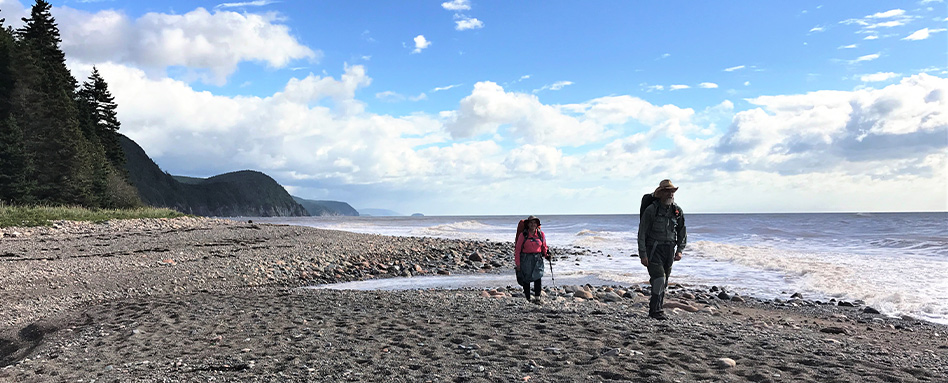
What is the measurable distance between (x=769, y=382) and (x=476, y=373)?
261cm

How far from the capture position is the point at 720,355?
5566 millimetres

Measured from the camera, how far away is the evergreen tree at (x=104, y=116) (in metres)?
50.2

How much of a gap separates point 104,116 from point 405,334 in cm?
5831

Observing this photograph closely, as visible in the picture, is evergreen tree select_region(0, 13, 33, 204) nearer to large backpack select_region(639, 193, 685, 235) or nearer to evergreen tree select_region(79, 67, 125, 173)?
evergreen tree select_region(79, 67, 125, 173)

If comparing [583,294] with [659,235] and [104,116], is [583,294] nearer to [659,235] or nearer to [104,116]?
[659,235]

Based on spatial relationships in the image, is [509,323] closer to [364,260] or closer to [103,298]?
[103,298]

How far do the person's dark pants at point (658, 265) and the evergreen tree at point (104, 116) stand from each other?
180 feet

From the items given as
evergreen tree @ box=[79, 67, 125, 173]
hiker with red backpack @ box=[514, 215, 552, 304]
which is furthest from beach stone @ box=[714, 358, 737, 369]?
evergreen tree @ box=[79, 67, 125, 173]

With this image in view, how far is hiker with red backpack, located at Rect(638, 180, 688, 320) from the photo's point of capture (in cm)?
790

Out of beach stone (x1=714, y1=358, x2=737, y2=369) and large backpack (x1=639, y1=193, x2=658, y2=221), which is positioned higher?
large backpack (x1=639, y1=193, x2=658, y2=221)

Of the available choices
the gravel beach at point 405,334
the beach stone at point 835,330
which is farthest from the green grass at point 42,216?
the beach stone at point 835,330

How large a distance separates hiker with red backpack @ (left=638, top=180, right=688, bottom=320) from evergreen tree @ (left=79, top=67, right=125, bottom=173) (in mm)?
54925

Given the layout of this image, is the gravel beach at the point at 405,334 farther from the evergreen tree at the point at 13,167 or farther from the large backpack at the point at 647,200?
the evergreen tree at the point at 13,167

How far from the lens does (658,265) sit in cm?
805
